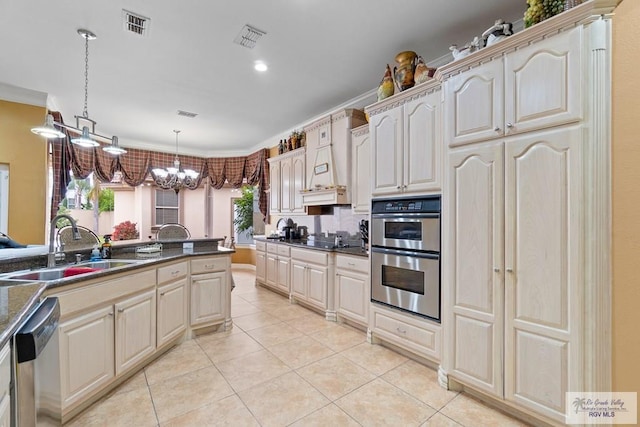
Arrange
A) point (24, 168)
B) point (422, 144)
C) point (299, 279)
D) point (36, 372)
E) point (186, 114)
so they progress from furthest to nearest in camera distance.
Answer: point (186, 114)
point (299, 279)
point (24, 168)
point (422, 144)
point (36, 372)

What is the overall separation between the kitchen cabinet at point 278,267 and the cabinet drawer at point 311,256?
9.5 inches

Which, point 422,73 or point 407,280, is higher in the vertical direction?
point 422,73

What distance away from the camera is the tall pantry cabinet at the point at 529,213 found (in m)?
1.51

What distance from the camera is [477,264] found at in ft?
6.47

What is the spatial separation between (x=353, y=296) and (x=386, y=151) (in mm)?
1623

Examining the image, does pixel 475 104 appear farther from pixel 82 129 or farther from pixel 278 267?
pixel 278 267

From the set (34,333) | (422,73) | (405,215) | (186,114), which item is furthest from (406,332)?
(186,114)

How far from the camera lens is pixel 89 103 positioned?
411 cm

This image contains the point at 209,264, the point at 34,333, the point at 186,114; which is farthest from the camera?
the point at 186,114

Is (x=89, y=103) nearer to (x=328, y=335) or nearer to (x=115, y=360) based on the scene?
(x=115, y=360)

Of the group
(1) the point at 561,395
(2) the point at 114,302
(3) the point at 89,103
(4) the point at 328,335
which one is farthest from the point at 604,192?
(3) the point at 89,103

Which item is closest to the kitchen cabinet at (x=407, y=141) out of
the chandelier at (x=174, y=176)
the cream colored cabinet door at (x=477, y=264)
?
the cream colored cabinet door at (x=477, y=264)

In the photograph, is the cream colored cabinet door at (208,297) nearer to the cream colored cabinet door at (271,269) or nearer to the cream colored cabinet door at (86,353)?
the cream colored cabinet door at (86,353)

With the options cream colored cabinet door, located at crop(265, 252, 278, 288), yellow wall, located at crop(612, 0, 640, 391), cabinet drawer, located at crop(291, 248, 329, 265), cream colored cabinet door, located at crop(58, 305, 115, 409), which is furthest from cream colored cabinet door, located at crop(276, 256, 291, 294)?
yellow wall, located at crop(612, 0, 640, 391)
